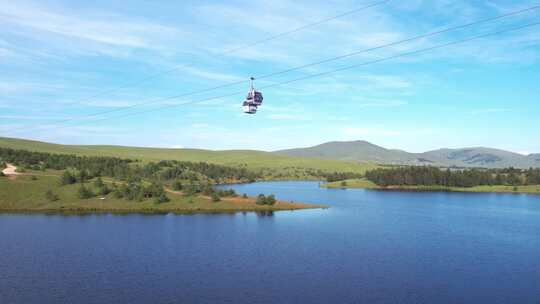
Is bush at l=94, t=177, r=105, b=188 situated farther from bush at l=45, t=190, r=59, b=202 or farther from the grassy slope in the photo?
bush at l=45, t=190, r=59, b=202

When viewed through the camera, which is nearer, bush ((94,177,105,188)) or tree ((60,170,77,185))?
bush ((94,177,105,188))

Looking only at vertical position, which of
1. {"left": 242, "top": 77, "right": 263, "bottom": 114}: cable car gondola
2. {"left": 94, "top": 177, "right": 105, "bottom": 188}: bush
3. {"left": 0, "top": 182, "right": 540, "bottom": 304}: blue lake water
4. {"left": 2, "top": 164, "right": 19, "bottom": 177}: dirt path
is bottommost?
{"left": 0, "top": 182, "right": 540, "bottom": 304}: blue lake water

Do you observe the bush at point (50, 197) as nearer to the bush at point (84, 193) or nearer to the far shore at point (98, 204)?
the far shore at point (98, 204)

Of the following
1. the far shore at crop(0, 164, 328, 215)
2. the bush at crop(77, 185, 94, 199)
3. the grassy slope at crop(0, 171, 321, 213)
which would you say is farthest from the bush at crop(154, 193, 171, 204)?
the bush at crop(77, 185, 94, 199)

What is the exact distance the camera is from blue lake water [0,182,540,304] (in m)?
52.1

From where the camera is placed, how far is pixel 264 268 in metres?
61.9

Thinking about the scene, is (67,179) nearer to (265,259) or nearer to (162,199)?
(162,199)

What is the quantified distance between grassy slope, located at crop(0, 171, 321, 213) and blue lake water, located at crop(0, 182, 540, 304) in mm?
10834

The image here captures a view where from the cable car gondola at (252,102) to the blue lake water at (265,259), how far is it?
21.1 metres

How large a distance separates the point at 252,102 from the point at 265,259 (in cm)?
2288

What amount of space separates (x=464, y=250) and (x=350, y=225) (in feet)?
94.8

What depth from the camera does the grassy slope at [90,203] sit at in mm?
120750

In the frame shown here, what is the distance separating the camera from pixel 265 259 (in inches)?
2638

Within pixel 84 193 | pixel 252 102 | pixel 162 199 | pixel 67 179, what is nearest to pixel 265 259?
Answer: pixel 252 102
